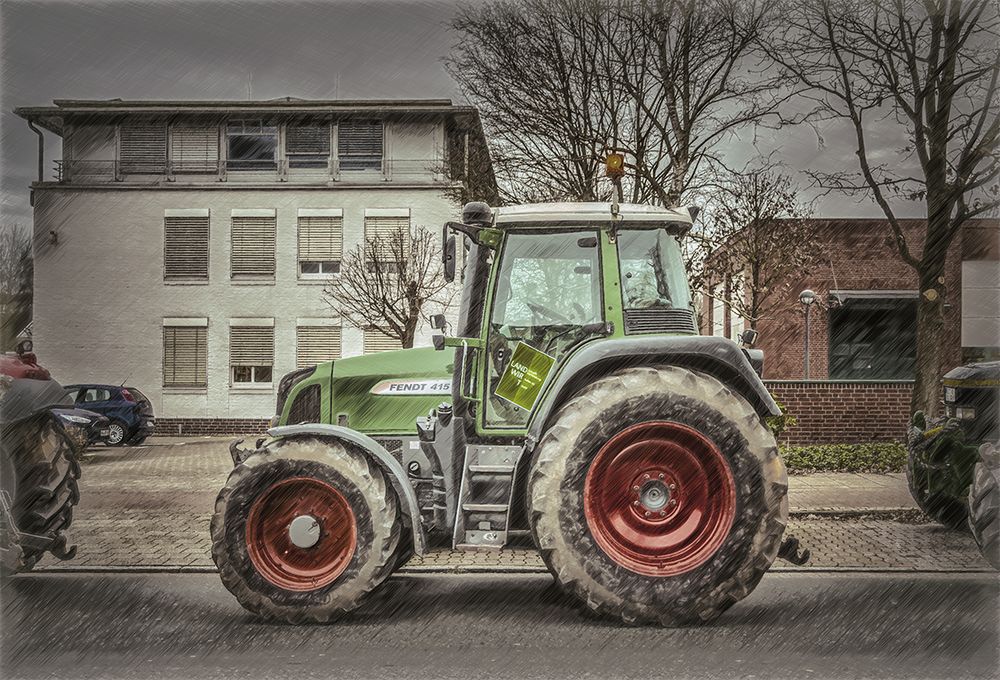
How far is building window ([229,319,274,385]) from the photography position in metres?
7.88

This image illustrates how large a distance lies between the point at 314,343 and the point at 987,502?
695cm

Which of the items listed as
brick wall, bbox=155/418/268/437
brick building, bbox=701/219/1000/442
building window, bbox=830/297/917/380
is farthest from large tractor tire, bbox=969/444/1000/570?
brick wall, bbox=155/418/268/437

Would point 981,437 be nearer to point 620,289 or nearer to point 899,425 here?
point 620,289

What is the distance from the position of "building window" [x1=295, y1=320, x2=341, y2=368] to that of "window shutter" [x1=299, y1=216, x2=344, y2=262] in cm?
72

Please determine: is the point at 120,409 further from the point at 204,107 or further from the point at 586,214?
the point at 586,214

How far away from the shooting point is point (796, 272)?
11.8 m

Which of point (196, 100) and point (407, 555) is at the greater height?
point (196, 100)

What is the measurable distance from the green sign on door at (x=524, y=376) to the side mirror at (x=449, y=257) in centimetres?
54

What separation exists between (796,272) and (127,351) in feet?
27.2

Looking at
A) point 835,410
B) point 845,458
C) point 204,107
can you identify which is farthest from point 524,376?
point 835,410

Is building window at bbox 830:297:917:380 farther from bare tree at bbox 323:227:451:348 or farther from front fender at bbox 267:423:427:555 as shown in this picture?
front fender at bbox 267:423:427:555

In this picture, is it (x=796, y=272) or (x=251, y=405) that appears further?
(x=796, y=272)

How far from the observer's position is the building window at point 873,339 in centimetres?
875

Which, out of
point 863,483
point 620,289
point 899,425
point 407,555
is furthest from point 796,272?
point 407,555
